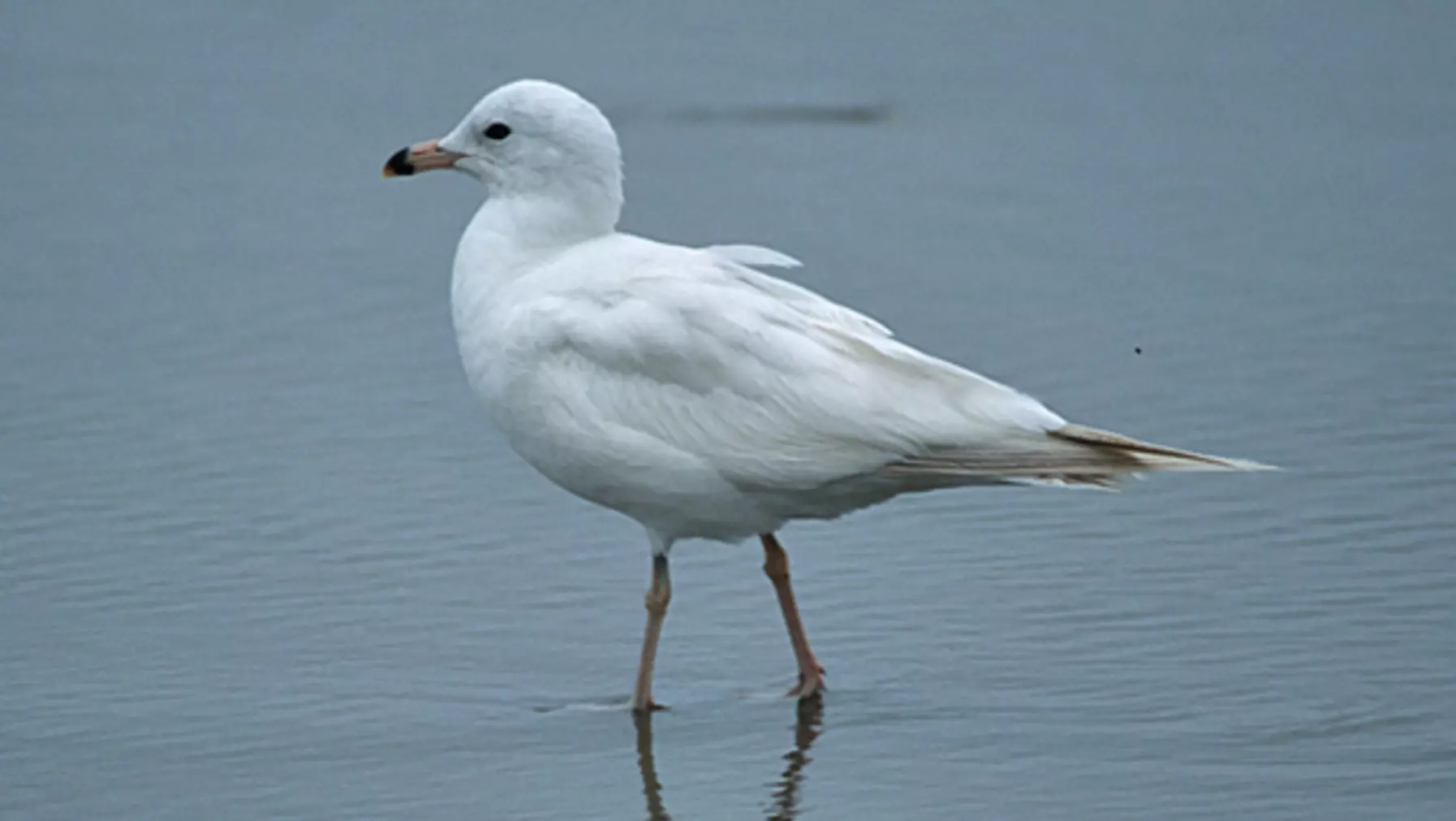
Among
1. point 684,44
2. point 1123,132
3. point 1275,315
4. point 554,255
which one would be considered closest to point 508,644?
point 554,255

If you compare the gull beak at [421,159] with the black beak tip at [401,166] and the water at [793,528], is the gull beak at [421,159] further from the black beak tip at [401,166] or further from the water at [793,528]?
the water at [793,528]

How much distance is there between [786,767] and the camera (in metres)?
6.16

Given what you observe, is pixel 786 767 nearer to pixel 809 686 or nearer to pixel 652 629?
pixel 809 686

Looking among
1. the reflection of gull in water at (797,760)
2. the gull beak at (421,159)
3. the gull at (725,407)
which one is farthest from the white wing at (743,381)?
the gull beak at (421,159)

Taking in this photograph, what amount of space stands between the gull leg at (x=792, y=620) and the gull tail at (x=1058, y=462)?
59 cm

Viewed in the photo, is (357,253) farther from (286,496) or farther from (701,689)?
(701,689)

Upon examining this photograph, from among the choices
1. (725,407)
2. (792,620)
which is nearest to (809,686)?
(792,620)

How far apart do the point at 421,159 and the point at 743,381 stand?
1.48 meters

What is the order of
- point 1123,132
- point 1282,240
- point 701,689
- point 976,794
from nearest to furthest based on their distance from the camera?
1. point 976,794
2. point 701,689
3. point 1282,240
4. point 1123,132

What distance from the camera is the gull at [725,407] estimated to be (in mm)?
6395

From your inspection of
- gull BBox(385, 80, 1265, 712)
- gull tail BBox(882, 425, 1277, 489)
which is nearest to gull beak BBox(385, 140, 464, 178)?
gull BBox(385, 80, 1265, 712)

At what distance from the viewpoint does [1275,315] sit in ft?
32.2

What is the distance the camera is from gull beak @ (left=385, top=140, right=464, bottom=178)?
24.4 feet

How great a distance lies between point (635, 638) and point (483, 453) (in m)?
1.78
